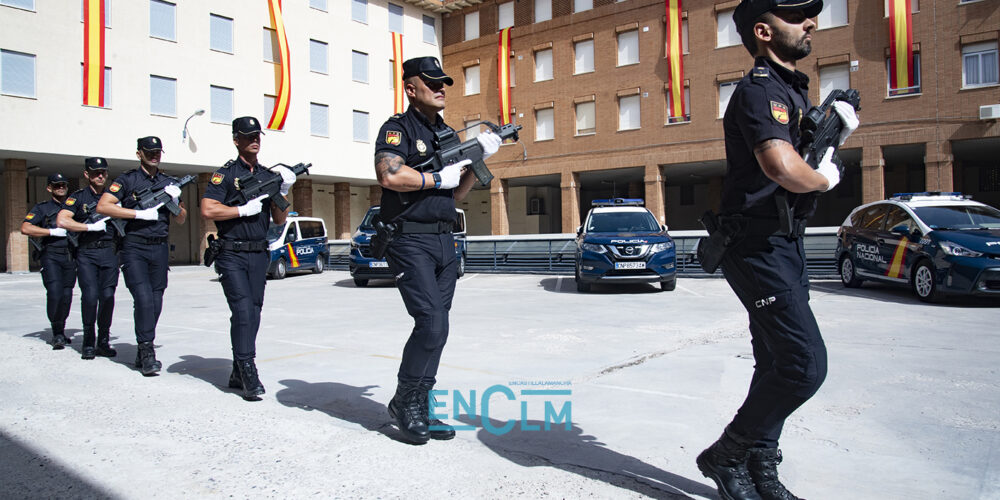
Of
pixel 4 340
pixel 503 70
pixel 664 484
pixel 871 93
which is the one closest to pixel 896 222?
pixel 664 484

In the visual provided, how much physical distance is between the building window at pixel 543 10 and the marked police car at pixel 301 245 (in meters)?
17.7

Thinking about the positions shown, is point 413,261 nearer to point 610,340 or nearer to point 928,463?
point 928,463

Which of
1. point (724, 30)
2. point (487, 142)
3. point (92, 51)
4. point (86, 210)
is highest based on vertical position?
point (724, 30)

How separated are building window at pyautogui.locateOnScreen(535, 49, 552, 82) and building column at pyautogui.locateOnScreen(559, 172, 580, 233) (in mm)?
4904

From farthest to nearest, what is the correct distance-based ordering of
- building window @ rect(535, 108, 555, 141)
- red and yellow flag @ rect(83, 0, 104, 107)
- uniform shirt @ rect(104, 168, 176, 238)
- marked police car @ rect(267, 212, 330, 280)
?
building window @ rect(535, 108, 555, 141)
red and yellow flag @ rect(83, 0, 104, 107)
marked police car @ rect(267, 212, 330, 280)
uniform shirt @ rect(104, 168, 176, 238)

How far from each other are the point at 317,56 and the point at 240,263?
101 feet

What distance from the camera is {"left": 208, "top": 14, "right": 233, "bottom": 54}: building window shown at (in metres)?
29.5

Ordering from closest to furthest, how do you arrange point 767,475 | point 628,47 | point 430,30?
1. point 767,475
2. point 628,47
3. point 430,30

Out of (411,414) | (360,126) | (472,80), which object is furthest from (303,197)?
(411,414)

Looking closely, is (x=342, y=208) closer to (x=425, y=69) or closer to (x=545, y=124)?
(x=545, y=124)

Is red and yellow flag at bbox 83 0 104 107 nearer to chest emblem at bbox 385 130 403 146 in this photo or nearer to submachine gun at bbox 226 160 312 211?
submachine gun at bbox 226 160 312 211

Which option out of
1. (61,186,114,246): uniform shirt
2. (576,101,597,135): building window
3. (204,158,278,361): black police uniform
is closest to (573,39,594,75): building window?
(576,101,597,135): building window

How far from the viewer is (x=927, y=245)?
33.1 ft

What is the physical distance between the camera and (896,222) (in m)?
11.1
